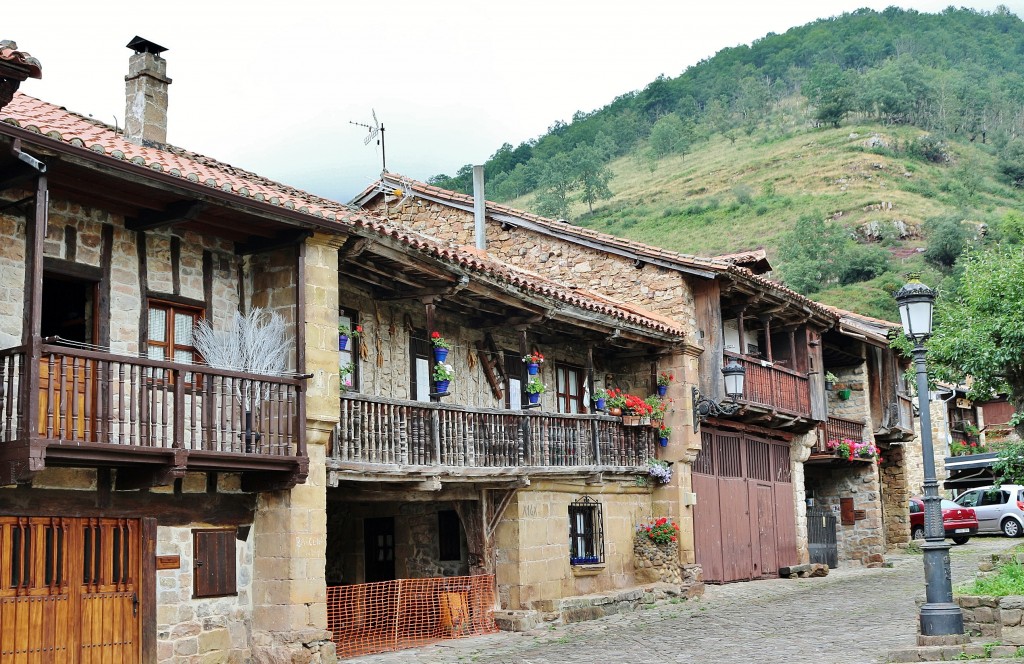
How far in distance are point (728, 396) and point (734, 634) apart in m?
6.94

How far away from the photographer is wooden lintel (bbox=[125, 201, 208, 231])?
444 inches

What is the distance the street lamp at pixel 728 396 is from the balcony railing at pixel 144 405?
34.4 feet

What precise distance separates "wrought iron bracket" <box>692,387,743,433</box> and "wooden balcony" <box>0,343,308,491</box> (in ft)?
34.2

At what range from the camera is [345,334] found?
45.8 feet

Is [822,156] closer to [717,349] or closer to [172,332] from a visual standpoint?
[717,349]

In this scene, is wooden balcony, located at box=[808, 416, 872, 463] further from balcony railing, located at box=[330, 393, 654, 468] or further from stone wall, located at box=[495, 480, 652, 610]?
balcony railing, located at box=[330, 393, 654, 468]

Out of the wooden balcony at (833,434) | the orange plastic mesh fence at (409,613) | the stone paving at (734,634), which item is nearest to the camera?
the stone paving at (734,634)

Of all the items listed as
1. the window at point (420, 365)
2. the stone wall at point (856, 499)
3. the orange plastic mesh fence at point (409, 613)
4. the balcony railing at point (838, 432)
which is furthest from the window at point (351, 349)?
the stone wall at point (856, 499)

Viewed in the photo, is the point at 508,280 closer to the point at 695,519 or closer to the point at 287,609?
the point at 287,609

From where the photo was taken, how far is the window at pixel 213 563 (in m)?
11.8

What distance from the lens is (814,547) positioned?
27.5 metres

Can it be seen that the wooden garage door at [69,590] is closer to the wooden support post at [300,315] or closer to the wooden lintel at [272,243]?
the wooden support post at [300,315]

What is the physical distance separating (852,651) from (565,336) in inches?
335

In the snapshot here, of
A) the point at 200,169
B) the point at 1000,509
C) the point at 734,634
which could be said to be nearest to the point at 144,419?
the point at 200,169
